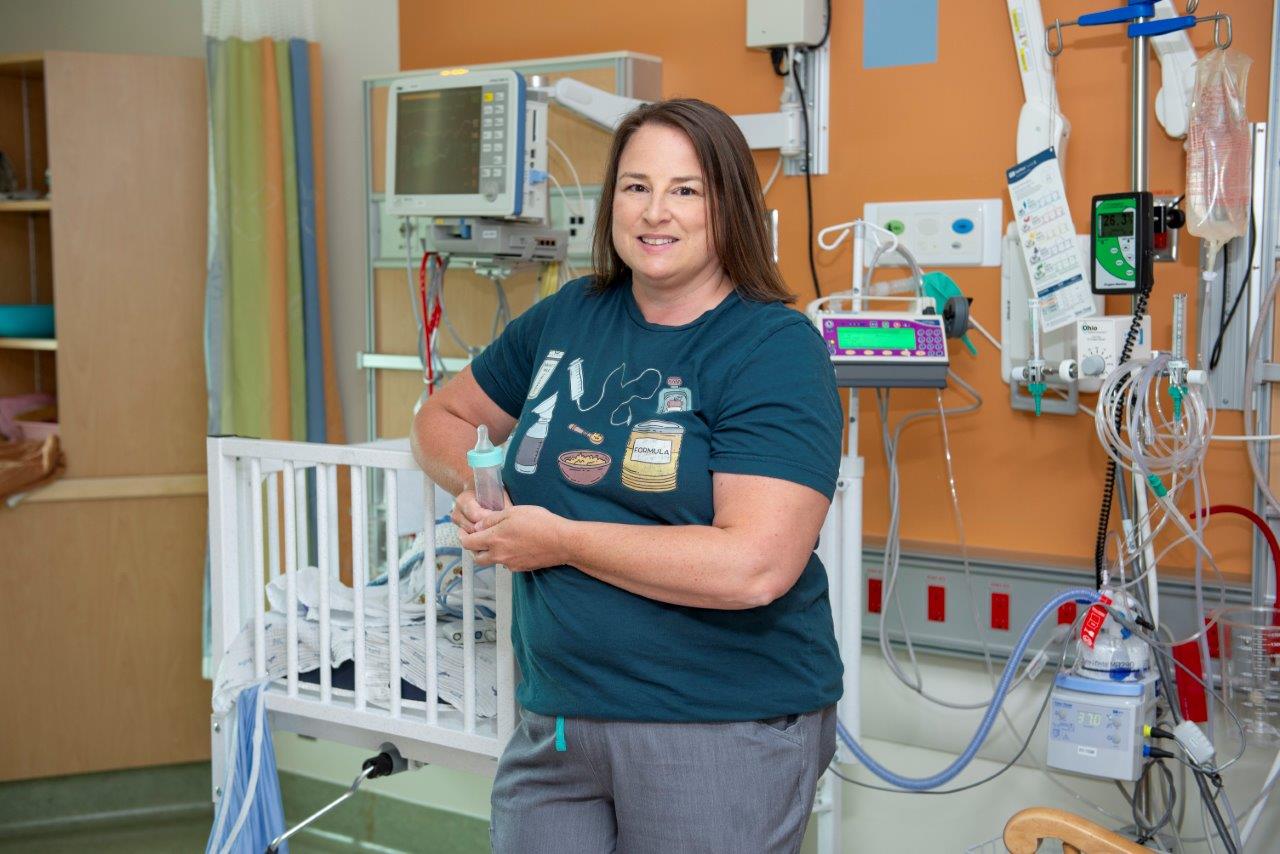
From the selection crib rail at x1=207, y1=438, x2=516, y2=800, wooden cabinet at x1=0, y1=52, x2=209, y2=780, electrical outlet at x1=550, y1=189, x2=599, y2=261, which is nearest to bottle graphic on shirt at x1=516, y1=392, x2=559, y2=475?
crib rail at x1=207, y1=438, x2=516, y2=800

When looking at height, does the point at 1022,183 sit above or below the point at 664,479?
above

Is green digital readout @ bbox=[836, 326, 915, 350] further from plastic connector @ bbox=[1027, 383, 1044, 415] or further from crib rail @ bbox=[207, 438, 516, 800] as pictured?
crib rail @ bbox=[207, 438, 516, 800]

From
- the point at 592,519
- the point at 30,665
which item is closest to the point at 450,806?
the point at 30,665

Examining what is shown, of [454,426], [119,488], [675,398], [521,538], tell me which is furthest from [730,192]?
[119,488]

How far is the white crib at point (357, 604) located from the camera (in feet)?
6.72

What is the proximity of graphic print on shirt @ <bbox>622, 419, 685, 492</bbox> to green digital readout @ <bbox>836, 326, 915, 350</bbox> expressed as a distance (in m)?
0.96

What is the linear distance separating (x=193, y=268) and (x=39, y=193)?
569mm

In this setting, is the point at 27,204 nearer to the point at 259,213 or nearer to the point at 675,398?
the point at 259,213

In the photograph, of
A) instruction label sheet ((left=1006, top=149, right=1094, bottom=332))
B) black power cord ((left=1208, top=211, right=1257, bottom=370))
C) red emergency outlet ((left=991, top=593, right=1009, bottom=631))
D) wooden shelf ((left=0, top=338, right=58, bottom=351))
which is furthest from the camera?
wooden shelf ((left=0, top=338, right=58, bottom=351))

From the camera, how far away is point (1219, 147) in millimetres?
2205

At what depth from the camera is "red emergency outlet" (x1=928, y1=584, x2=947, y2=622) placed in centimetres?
269

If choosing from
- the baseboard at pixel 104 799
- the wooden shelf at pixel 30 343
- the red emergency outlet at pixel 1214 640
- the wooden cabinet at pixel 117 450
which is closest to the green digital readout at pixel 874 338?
the red emergency outlet at pixel 1214 640

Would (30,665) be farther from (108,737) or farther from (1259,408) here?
(1259,408)

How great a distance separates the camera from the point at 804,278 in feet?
9.72
